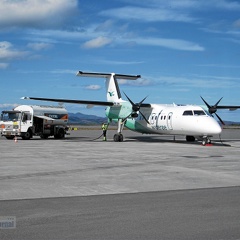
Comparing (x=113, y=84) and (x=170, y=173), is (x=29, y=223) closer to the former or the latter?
(x=170, y=173)

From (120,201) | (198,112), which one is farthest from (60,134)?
(120,201)

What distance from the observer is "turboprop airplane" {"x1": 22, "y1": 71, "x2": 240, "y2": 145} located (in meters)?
28.0

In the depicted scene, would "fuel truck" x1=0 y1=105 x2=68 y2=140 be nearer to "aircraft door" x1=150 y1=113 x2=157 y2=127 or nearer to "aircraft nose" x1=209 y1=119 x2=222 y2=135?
"aircraft door" x1=150 y1=113 x2=157 y2=127

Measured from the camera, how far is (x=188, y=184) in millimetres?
10953

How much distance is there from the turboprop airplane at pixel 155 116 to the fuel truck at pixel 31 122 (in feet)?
7.88

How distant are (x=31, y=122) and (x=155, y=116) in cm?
1069

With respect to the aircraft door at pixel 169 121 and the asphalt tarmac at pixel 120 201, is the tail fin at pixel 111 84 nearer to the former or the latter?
the aircraft door at pixel 169 121

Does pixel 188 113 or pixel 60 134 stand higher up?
pixel 188 113

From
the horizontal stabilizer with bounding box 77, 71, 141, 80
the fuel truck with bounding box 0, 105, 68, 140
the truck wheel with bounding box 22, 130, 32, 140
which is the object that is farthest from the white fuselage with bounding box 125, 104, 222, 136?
the truck wheel with bounding box 22, 130, 32, 140

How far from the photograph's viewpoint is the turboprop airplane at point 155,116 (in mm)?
27984

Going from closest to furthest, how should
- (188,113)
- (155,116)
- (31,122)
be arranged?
(188,113) → (155,116) → (31,122)

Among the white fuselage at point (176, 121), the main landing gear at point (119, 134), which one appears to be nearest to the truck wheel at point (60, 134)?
the white fuselage at point (176, 121)

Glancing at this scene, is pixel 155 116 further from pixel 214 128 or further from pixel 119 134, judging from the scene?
pixel 214 128

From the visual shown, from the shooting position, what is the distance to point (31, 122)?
35688 millimetres
